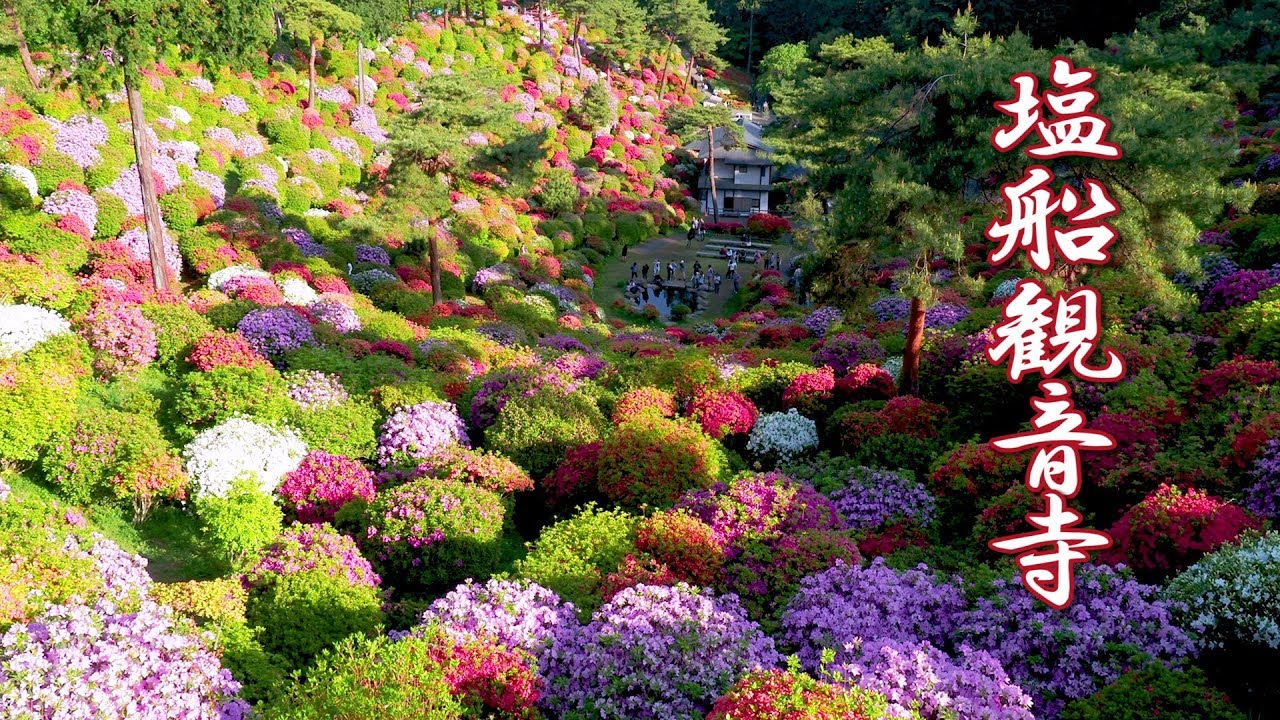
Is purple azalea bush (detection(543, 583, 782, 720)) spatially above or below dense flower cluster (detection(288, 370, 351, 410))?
below

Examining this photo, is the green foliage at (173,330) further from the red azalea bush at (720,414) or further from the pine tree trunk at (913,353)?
the pine tree trunk at (913,353)

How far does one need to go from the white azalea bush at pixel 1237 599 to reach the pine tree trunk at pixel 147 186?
19.8 m

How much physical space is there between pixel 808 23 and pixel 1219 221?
7822 centimetres

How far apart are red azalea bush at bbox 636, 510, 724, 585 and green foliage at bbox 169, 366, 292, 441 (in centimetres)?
715

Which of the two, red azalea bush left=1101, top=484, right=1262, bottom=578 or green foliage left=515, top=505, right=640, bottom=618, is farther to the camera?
green foliage left=515, top=505, right=640, bottom=618

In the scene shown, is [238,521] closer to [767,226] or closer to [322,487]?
[322,487]

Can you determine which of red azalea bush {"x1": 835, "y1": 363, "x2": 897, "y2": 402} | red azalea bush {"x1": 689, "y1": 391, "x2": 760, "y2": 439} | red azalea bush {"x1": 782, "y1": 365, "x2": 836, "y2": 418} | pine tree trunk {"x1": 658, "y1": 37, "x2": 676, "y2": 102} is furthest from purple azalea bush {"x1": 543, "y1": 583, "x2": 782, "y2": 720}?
pine tree trunk {"x1": 658, "y1": 37, "x2": 676, "y2": 102}

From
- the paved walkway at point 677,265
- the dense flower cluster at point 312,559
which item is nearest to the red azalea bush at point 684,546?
the dense flower cluster at point 312,559

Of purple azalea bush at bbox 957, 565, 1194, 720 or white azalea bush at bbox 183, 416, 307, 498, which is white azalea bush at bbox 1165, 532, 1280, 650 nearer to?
purple azalea bush at bbox 957, 565, 1194, 720

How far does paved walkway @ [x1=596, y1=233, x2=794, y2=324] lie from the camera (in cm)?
4031

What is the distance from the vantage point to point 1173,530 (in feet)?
32.0

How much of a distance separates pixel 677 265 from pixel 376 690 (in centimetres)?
3959

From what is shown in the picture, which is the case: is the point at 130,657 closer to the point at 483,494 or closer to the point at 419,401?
the point at 483,494

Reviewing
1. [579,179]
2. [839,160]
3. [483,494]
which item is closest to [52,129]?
[483,494]
